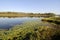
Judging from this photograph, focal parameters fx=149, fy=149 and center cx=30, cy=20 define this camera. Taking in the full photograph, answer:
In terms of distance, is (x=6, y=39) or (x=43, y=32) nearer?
(x=6, y=39)

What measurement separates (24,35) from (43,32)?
2.89 metres

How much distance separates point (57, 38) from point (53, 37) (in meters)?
0.56

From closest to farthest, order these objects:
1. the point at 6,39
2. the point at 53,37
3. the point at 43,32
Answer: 1. the point at 6,39
2. the point at 53,37
3. the point at 43,32

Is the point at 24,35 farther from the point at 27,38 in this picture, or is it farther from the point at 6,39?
the point at 6,39

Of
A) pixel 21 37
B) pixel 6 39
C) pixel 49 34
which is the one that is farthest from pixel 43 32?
pixel 6 39

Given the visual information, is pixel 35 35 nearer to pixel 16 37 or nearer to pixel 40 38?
pixel 40 38

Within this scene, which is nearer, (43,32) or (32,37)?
(32,37)

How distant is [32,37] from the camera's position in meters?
17.1

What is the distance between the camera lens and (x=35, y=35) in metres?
17.7

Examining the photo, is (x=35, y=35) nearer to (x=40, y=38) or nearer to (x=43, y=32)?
(x=40, y=38)

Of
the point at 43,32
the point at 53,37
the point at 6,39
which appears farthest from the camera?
the point at 43,32

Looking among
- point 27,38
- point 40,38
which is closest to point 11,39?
point 27,38

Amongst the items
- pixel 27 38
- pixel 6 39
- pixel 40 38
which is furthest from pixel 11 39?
pixel 40 38

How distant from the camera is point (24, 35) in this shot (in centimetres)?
1769
